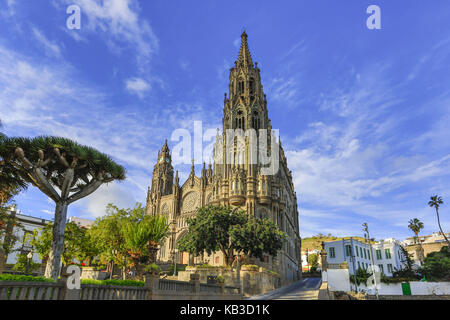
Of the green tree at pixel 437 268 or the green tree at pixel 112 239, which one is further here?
the green tree at pixel 437 268

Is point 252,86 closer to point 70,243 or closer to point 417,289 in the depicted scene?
point 417,289

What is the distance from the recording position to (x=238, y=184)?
49250 mm

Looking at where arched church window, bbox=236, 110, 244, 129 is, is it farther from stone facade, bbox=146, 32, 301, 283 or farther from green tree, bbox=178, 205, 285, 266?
green tree, bbox=178, 205, 285, 266

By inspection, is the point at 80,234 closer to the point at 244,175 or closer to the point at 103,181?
the point at 103,181

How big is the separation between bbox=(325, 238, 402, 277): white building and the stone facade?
826 centimetres

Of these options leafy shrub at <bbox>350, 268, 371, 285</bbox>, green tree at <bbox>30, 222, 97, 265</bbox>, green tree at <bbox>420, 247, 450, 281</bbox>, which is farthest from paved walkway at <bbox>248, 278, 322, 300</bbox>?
green tree at <bbox>420, 247, 450, 281</bbox>

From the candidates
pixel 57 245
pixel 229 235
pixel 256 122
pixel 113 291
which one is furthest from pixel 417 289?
pixel 57 245

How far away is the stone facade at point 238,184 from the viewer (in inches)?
1929

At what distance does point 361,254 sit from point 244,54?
4724 cm

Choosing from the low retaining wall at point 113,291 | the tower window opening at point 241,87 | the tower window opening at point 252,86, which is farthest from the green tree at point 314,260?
the low retaining wall at point 113,291

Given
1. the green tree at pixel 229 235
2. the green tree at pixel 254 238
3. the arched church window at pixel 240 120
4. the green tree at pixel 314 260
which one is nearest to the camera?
the green tree at pixel 254 238

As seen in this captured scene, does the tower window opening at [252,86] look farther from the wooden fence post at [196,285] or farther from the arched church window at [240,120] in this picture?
the wooden fence post at [196,285]

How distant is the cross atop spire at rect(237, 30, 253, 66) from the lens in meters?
65.9

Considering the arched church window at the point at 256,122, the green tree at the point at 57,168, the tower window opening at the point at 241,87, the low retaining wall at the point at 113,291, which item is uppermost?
the tower window opening at the point at 241,87
